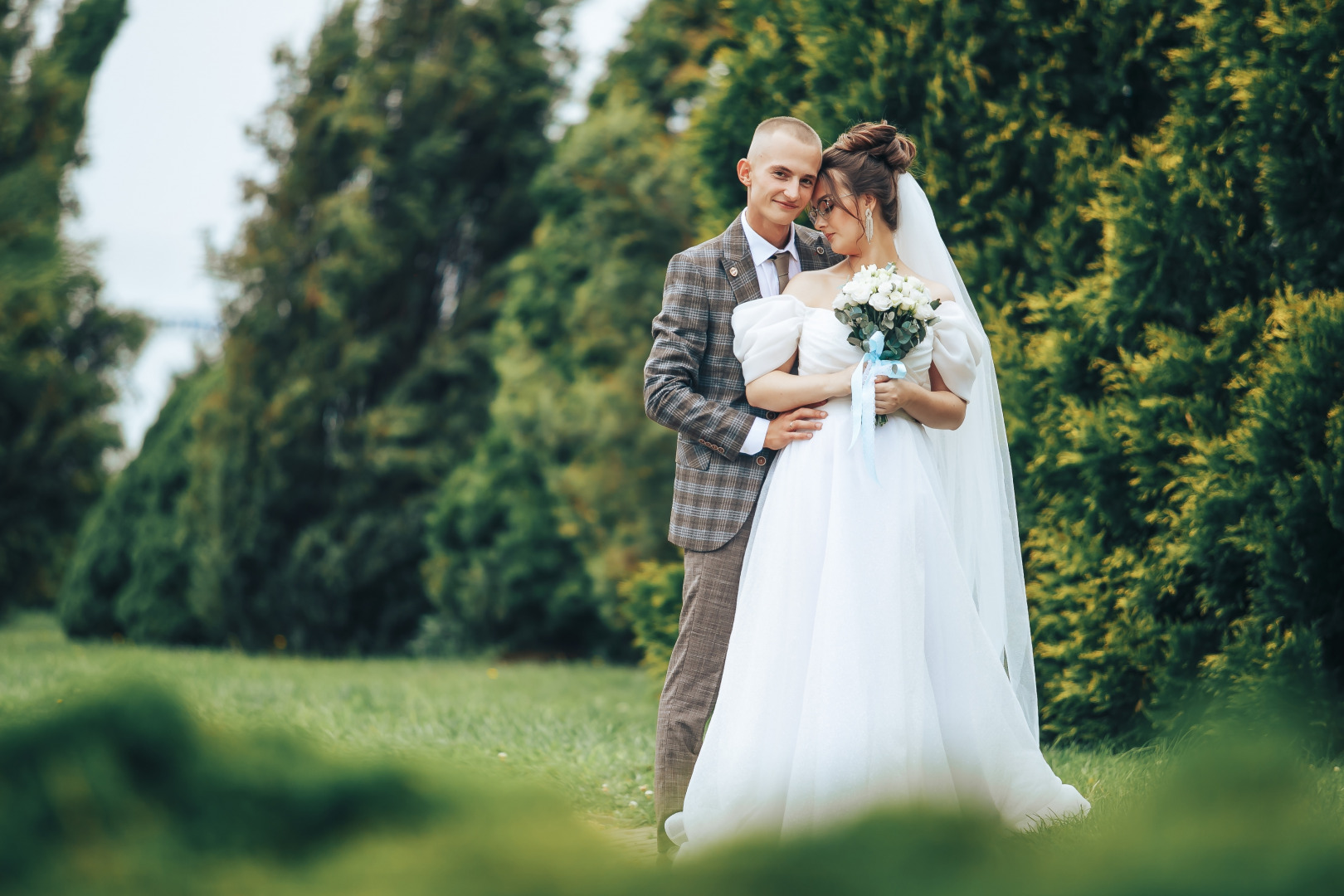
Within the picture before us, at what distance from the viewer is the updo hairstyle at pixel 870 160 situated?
3225mm

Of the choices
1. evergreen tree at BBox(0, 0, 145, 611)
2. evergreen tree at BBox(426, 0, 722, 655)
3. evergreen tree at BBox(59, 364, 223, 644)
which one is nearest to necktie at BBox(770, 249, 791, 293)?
evergreen tree at BBox(426, 0, 722, 655)

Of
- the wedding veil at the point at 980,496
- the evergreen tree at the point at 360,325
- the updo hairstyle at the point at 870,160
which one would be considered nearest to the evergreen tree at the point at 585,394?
the evergreen tree at the point at 360,325

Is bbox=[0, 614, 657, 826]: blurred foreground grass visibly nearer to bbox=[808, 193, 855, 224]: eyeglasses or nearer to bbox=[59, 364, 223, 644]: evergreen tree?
bbox=[59, 364, 223, 644]: evergreen tree

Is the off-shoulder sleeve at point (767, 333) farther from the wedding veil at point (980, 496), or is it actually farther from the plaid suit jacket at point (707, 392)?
the wedding veil at point (980, 496)

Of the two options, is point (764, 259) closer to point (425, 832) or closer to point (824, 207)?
point (824, 207)

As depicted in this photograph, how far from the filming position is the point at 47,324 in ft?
37.9

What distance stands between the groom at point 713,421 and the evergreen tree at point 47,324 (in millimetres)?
9988

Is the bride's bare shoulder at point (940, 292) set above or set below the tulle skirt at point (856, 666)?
above

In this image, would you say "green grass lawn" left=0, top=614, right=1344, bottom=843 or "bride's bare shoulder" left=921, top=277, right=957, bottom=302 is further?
"green grass lawn" left=0, top=614, right=1344, bottom=843

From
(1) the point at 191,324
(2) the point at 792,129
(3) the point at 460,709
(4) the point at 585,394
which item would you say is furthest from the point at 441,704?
(1) the point at 191,324

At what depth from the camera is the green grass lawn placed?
3.84m

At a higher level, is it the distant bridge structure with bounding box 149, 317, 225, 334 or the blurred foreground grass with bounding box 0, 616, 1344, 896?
the distant bridge structure with bounding box 149, 317, 225, 334

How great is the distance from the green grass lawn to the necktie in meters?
1.69

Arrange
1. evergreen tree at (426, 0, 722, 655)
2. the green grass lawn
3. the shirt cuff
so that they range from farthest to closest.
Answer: evergreen tree at (426, 0, 722, 655), the green grass lawn, the shirt cuff
